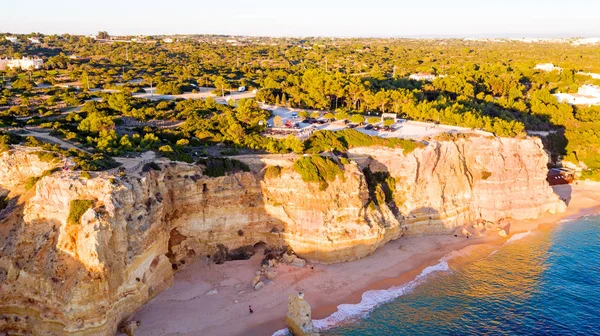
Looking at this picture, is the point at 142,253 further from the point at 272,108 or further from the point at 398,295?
the point at 272,108

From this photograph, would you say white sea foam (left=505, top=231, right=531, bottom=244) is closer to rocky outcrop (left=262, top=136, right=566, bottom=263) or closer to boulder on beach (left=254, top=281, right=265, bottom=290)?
rocky outcrop (left=262, top=136, right=566, bottom=263)

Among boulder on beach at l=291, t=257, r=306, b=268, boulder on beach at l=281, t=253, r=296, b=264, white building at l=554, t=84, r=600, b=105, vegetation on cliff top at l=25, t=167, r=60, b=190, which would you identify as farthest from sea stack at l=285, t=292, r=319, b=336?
white building at l=554, t=84, r=600, b=105

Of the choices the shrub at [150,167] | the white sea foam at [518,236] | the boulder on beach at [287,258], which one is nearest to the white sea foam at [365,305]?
the boulder on beach at [287,258]

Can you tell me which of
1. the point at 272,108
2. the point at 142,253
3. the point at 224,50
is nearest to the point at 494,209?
the point at 272,108

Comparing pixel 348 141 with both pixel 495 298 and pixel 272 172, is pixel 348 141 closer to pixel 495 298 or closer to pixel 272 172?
pixel 272 172

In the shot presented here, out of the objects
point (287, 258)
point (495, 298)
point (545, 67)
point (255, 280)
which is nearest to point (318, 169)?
point (287, 258)

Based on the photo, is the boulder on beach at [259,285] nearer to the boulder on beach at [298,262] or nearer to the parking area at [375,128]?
the boulder on beach at [298,262]
